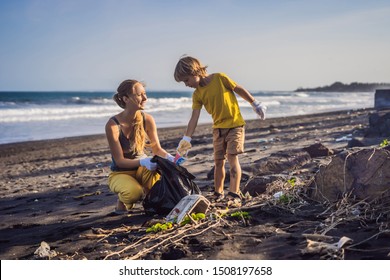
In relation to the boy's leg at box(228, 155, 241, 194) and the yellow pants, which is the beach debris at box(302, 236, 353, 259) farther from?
the yellow pants

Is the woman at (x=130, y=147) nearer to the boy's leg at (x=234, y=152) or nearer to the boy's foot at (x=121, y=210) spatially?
the boy's foot at (x=121, y=210)

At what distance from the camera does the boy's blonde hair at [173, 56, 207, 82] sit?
4.56 meters

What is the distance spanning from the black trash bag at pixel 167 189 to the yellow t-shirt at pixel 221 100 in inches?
37.9

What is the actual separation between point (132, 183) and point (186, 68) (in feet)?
4.22

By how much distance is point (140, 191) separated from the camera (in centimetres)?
436

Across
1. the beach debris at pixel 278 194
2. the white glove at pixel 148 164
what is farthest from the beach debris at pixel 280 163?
the white glove at pixel 148 164

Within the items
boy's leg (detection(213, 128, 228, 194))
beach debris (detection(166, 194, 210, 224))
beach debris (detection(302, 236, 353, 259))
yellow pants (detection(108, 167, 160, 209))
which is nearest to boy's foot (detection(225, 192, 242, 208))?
boy's leg (detection(213, 128, 228, 194))

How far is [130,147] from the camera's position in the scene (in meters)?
4.45

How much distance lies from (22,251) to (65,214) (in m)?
1.18

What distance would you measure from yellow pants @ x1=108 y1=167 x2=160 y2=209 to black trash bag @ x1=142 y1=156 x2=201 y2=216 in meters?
0.21

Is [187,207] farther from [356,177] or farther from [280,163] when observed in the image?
[280,163]

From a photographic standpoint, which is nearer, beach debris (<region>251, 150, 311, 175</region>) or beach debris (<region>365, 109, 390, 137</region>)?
beach debris (<region>251, 150, 311, 175</region>)

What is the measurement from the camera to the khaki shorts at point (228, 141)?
4.75 m
